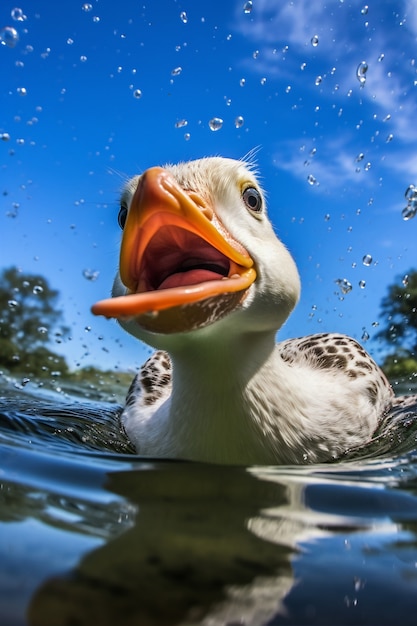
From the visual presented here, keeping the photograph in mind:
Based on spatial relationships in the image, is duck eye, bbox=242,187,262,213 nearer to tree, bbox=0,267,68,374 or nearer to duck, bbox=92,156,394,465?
duck, bbox=92,156,394,465

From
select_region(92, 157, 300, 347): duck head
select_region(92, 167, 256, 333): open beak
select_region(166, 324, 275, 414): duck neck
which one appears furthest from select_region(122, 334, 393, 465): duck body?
select_region(92, 167, 256, 333): open beak

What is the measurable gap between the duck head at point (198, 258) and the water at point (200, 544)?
498mm

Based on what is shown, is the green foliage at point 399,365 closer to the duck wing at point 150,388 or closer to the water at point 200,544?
the duck wing at point 150,388

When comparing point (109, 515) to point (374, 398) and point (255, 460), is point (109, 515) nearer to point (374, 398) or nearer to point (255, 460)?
point (255, 460)

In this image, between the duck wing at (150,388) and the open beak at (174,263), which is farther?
the duck wing at (150,388)

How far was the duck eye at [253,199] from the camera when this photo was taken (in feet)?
9.77

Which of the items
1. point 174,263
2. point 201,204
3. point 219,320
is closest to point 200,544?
point 219,320

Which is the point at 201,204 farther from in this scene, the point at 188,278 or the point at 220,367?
the point at 220,367

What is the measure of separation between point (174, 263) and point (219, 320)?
10.4 inches

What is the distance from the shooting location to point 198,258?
8.08 ft

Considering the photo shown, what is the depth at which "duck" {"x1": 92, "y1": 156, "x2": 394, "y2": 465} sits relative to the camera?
2.15 m

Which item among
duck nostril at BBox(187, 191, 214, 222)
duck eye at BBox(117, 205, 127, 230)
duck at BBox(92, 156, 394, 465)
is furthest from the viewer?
duck eye at BBox(117, 205, 127, 230)

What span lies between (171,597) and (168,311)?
110 cm

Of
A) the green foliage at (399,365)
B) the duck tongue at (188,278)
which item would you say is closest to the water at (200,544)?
the duck tongue at (188,278)
